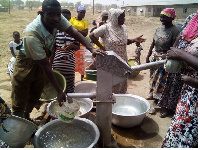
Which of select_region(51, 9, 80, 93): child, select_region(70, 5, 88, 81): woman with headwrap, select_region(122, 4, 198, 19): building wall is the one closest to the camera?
select_region(51, 9, 80, 93): child

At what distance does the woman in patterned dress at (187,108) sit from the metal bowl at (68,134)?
852 mm

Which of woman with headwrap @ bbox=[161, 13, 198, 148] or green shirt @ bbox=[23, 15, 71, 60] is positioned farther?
green shirt @ bbox=[23, 15, 71, 60]

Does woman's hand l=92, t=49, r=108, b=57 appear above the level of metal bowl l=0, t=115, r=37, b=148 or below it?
above

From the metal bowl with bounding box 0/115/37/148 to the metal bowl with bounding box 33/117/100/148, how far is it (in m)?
0.15

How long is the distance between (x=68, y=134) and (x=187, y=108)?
144 cm

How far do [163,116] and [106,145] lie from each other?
1676mm

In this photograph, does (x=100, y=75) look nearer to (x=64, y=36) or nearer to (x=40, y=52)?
(x=40, y=52)

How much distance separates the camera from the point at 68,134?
7.77 ft

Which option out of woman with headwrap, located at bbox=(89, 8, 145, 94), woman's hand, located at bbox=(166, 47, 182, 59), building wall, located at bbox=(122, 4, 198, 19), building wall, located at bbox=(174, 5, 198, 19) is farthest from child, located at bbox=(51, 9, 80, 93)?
building wall, located at bbox=(174, 5, 198, 19)

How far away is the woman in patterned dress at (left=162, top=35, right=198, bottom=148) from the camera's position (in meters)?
1.56

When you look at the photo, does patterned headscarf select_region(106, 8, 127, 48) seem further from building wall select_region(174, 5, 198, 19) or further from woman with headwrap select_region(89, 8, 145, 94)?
building wall select_region(174, 5, 198, 19)

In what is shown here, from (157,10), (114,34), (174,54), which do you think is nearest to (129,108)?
(114,34)

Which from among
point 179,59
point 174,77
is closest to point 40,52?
point 179,59

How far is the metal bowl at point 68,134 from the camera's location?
2170 mm
